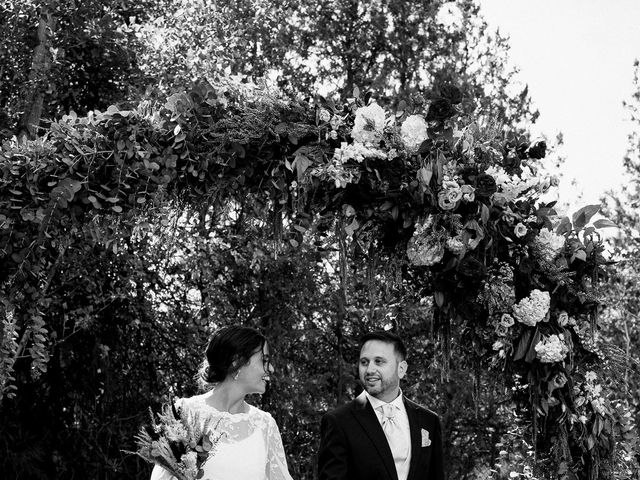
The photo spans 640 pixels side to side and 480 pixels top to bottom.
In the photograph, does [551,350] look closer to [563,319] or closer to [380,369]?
[563,319]

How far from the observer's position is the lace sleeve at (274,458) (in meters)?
4.71

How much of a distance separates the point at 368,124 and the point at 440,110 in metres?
0.39

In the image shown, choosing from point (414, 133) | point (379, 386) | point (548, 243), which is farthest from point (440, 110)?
point (379, 386)

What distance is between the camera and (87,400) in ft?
32.0

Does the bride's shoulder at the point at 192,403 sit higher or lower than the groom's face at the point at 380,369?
lower

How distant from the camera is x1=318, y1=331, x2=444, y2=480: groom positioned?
15.4 feet

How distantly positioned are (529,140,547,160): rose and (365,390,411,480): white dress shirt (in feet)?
5.14

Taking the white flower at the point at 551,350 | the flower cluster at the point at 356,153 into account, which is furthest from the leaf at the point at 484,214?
the white flower at the point at 551,350

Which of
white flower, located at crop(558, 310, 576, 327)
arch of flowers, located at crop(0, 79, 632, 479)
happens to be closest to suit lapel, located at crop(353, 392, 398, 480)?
arch of flowers, located at crop(0, 79, 632, 479)

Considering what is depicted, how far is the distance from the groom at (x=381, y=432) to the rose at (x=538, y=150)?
51.9 inches

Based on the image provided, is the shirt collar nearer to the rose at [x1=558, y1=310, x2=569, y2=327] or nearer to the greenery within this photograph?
the greenery

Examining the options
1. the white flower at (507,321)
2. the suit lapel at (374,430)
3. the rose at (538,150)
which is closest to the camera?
the suit lapel at (374,430)

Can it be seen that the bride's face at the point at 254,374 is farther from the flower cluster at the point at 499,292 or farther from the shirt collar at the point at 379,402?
the flower cluster at the point at 499,292

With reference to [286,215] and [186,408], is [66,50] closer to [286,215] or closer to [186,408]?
[286,215]
